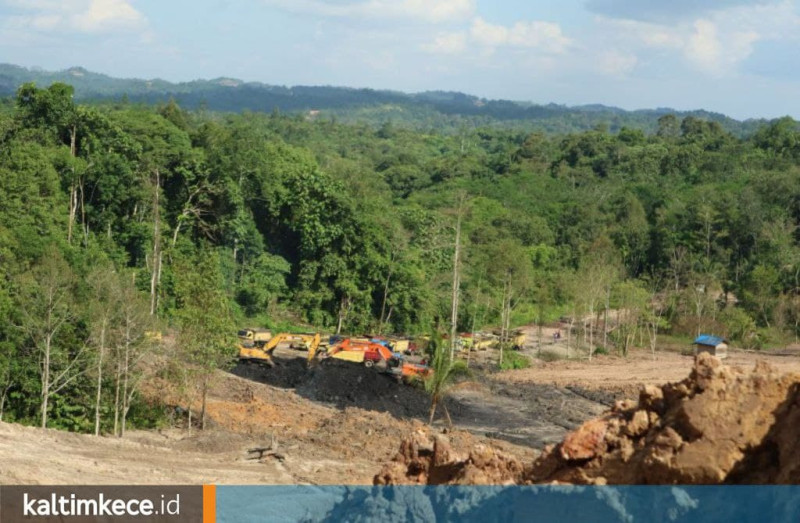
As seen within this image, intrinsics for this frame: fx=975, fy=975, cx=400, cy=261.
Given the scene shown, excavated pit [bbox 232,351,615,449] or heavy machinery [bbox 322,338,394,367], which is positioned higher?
heavy machinery [bbox 322,338,394,367]

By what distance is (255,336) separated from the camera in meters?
36.2

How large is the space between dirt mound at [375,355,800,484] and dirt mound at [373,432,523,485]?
9.7 inches

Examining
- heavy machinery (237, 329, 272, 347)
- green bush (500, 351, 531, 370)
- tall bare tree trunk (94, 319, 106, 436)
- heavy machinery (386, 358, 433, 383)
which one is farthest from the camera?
green bush (500, 351, 531, 370)

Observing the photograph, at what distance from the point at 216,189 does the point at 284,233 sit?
17.0 ft

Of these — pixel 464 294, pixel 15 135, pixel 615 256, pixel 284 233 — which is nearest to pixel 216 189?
pixel 284 233

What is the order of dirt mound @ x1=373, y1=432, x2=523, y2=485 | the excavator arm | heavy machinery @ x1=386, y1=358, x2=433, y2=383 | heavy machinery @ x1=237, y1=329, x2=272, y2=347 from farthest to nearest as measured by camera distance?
1. heavy machinery @ x1=237, y1=329, x2=272, y2=347
2. the excavator arm
3. heavy machinery @ x1=386, y1=358, x2=433, y2=383
4. dirt mound @ x1=373, y1=432, x2=523, y2=485

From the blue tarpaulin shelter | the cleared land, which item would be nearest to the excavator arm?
the cleared land

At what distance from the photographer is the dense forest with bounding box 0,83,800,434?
21.4 metres

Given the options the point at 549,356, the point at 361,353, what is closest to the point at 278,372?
the point at 361,353

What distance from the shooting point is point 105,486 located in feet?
50.1

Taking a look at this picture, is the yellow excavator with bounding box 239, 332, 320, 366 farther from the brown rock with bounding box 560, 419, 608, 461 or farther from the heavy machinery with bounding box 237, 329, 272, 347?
the brown rock with bounding box 560, 419, 608, 461

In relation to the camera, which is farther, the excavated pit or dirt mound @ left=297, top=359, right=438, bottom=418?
dirt mound @ left=297, top=359, right=438, bottom=418

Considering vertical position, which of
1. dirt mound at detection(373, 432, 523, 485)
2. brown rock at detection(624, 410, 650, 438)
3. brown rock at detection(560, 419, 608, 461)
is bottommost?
dirt mound at detection(373, 432, 523, 485)

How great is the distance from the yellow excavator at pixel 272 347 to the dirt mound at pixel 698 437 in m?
21.7
